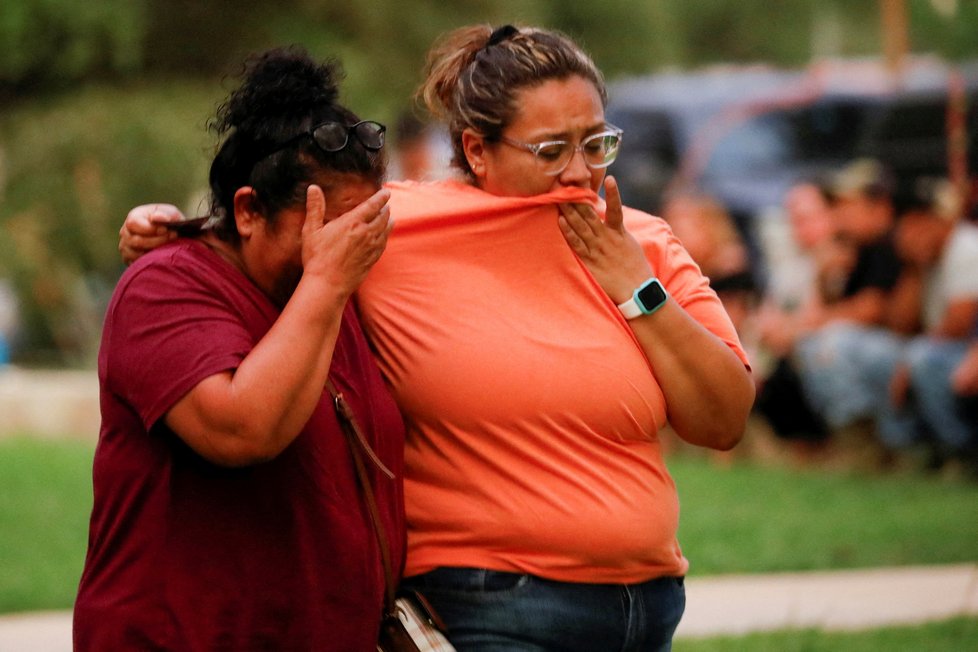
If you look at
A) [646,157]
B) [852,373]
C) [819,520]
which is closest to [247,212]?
[819,520]

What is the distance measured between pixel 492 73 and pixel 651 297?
58 cm

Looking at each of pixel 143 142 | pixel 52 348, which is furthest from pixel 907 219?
pixel 52 348

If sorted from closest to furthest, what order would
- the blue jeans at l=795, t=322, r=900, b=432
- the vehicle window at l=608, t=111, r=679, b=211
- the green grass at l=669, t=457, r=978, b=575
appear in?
the green grass at l=669, t=457, r=978, b=575
the blue jeans at l=795, t=322, r=900, b=432
the vehicle window at l=608, t=111, r=679, b=211

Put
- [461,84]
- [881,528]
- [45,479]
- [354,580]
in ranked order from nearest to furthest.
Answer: [354,580] → [461,84] → [881,528] → [45,479]

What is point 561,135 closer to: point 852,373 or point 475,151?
point 475,151

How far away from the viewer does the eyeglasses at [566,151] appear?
121 inches

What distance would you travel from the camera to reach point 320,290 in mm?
2666

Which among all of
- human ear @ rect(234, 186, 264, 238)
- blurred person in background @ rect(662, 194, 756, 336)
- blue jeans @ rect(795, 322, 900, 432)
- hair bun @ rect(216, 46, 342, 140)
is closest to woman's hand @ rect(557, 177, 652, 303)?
hair bun @ rect(216, 46, 342, 140)

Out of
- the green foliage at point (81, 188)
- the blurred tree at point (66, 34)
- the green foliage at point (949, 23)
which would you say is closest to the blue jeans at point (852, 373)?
the green foliage at point (949, 23)

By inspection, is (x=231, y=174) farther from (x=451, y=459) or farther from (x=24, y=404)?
(x=24, y=404)

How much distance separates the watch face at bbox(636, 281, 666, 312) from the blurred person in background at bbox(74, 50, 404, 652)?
56 cm

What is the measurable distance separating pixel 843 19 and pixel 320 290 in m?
30.9

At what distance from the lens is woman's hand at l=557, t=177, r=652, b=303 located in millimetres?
3049

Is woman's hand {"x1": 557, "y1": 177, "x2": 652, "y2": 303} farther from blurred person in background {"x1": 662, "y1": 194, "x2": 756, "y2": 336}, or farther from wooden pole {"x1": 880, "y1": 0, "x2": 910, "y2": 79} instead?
wooden pole {"x1": 880, "y1": 0, "x2": 910, "y2": 79}
